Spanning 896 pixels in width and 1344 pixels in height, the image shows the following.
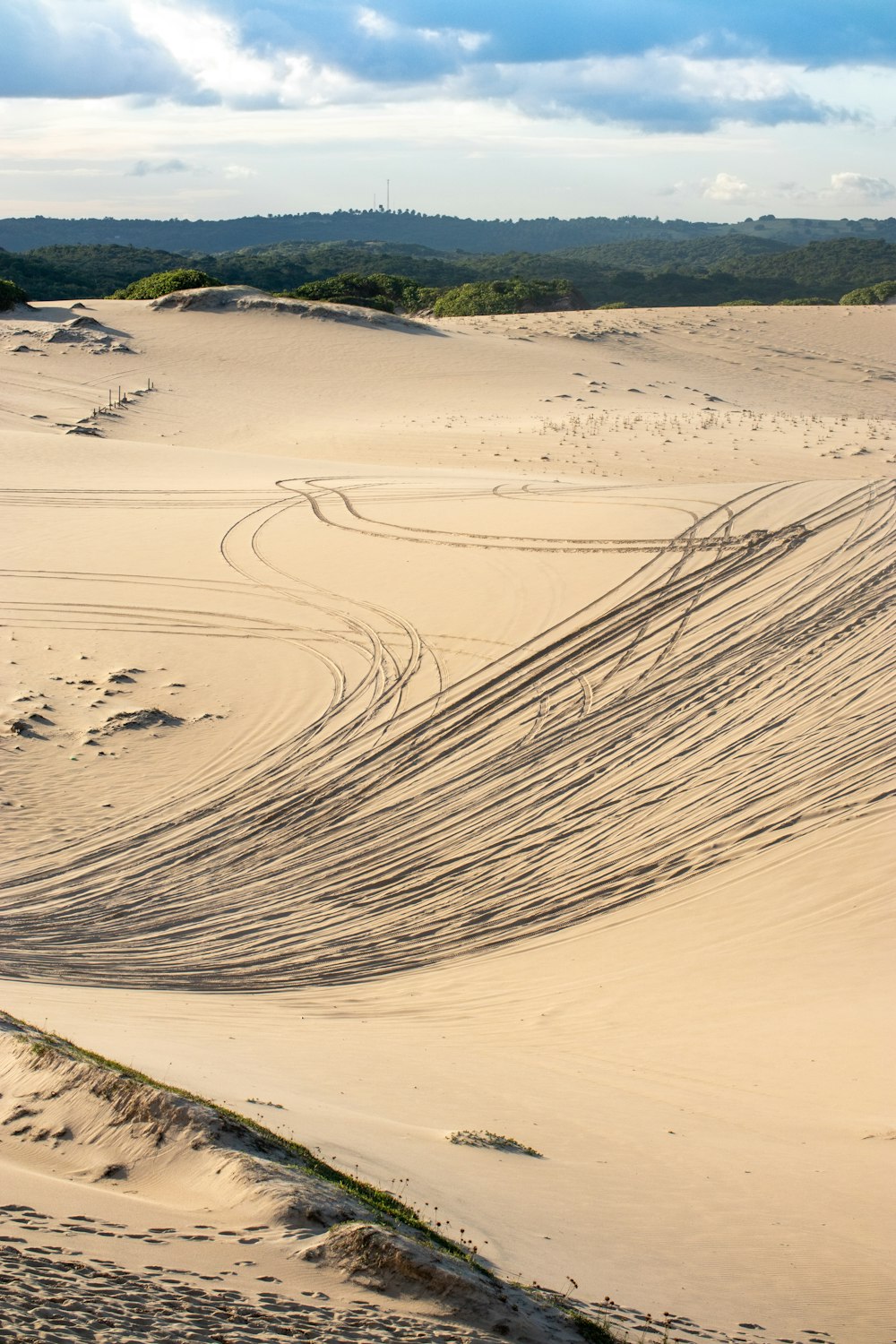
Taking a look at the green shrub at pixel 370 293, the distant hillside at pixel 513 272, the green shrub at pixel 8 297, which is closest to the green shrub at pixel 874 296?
the distant hillside at pixel 513 272

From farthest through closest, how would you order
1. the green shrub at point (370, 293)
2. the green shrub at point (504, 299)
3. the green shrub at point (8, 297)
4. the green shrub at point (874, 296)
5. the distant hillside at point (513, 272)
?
1. the distant hillside at point (513, 272)
2. the green shrub at point (874, 296)
3. the green shrub at point (504, 299)
4. the green shrub at point (370, 293)
5. the green shrub at point (8, 297)

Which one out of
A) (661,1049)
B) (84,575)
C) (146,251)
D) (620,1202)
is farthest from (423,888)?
(146,251)

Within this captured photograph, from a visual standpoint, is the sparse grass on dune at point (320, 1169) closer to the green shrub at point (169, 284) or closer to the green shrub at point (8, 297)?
the green shrub at point (8, 297)

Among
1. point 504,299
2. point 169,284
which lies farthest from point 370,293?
point 169,284

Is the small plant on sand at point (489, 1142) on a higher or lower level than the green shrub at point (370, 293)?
lower

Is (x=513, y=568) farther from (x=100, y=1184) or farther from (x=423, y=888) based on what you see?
(x=100, y=1184)

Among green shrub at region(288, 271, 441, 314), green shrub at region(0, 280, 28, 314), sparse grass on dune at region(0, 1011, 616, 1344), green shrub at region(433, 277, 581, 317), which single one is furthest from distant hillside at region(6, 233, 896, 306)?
sparse grass on dune at region(0, 1011, 616, 1344)

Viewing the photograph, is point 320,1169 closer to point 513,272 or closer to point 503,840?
point 503,840
